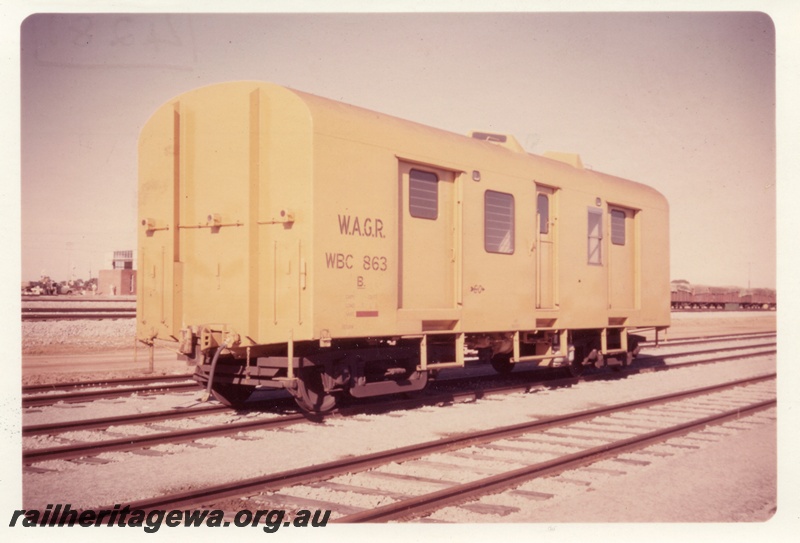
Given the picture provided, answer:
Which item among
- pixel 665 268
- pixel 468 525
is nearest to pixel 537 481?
pixel 468 525

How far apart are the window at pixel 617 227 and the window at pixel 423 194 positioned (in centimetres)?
538

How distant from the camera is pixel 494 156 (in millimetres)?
10742

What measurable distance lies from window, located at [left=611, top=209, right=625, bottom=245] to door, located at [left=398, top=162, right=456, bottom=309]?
5.08 metres

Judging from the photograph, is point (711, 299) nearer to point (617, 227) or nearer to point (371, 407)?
point (617, 227)

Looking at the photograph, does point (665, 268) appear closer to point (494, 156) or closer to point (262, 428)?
point (494, 156)

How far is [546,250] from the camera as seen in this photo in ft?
39.2

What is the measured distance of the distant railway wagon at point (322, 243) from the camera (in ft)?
26.9

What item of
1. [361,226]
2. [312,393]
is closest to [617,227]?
[361,226]

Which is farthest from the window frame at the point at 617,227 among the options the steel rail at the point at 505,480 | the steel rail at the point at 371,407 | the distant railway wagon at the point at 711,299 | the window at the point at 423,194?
the distant railway wagon at the point at 711,299

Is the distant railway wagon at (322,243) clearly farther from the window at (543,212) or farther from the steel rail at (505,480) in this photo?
the steel rail at (505,480)

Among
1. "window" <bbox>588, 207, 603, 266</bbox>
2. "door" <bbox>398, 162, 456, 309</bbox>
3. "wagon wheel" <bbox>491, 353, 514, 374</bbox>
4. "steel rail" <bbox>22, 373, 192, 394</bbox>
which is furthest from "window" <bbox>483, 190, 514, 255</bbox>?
"steel rail" <bbox>22, 373, 192, 394</bbox>

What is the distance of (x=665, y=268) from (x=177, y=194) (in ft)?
35.4

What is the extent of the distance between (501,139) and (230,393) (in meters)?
5.93

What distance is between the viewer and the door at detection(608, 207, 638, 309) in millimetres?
13703
